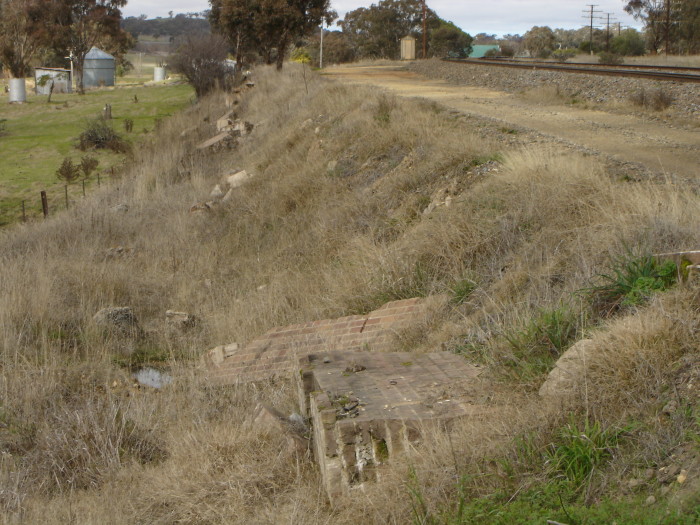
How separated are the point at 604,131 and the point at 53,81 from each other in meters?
43.5

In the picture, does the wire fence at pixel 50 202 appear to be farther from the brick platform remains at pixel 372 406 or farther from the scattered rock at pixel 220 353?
the brick platform remains at pixel 372 406

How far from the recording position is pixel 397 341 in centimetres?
622

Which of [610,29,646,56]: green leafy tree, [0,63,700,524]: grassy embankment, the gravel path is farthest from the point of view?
[610,29,646,56]: green leafy tree

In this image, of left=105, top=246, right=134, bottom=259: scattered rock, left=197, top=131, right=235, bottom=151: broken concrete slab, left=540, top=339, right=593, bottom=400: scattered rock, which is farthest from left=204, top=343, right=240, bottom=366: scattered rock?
left=197, top=131, right=235, bottom=151: broken concrete slab

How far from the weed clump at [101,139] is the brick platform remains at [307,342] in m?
21.2

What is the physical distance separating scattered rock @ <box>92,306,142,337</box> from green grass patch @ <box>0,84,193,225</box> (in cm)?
1133

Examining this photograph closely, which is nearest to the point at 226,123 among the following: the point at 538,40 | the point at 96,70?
the point at 96,70

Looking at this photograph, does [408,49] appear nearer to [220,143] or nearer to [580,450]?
[220,143]

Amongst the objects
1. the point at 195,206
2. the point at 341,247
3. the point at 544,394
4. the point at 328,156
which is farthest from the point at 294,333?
the point at 195,206

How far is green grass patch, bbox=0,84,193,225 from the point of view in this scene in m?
22.2

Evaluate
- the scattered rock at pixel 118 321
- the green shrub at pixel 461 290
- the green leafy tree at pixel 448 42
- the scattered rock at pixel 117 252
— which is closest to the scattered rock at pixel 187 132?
the scattered rock at pixel 117 252

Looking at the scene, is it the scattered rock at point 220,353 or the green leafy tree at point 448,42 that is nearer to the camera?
the scattered rock at point 220,353

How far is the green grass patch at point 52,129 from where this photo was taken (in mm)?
22156

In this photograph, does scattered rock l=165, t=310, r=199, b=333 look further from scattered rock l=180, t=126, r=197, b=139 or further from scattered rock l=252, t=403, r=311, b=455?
scattered rock l=180, t=126, r=197, b=139
